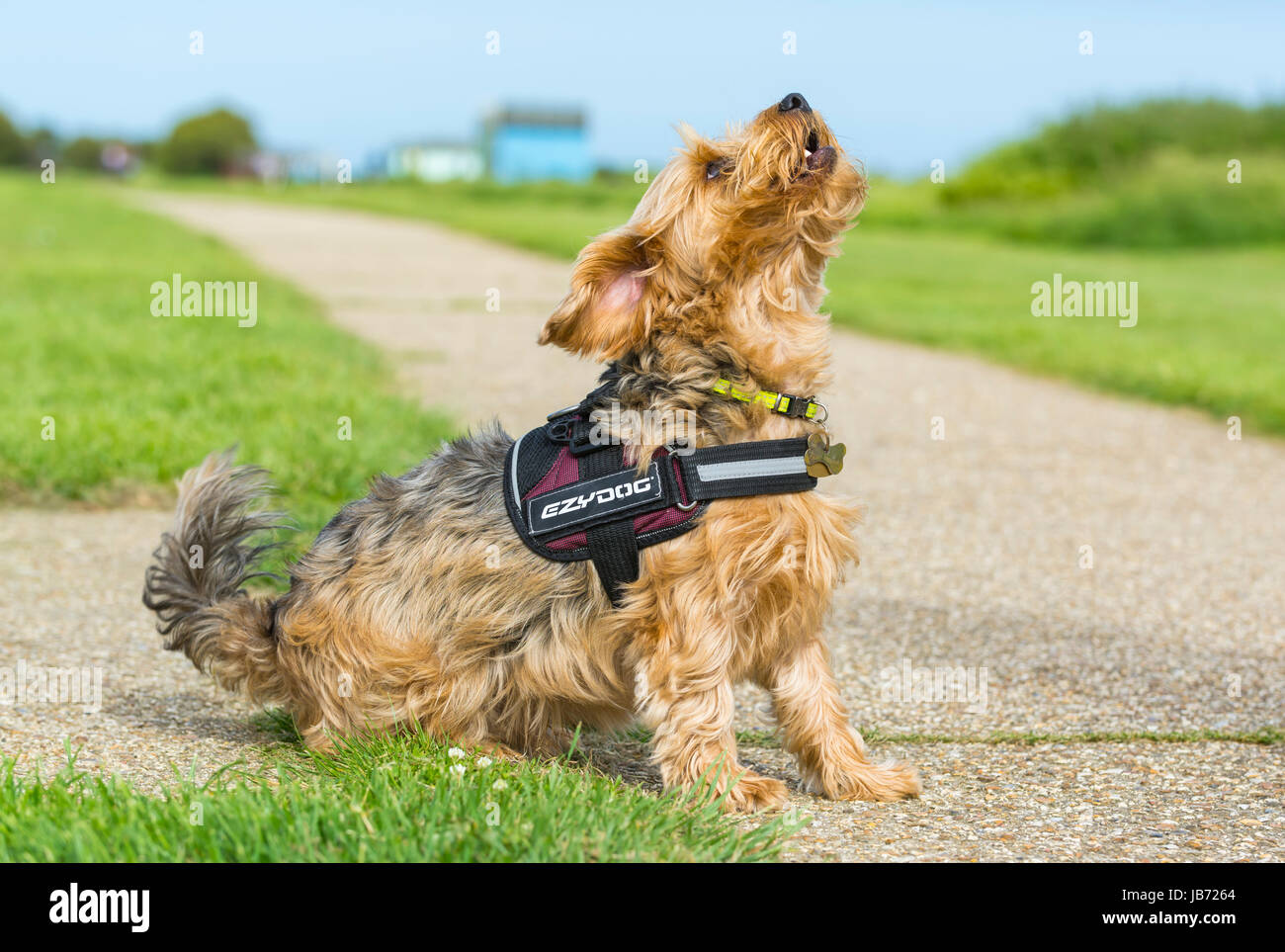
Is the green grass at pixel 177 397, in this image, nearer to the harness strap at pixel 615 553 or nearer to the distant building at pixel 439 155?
the harness strap at pixel 615 553

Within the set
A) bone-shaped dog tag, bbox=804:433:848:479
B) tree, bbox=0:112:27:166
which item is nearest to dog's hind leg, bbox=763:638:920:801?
bone-shaped dog tag, bbox=804:433:848:479

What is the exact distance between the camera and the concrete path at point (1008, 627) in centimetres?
375

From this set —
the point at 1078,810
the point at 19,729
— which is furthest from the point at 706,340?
the point at 19,729

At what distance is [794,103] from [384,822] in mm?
2077

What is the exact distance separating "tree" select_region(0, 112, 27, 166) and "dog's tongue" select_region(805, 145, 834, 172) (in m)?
127

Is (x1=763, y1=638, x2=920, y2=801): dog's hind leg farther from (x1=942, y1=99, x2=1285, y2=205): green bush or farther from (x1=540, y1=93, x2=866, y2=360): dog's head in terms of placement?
(x1=942, y1=99, x2=1285, y2=205): green bush

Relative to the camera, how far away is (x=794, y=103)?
3670mm

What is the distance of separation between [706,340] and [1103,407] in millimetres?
7817

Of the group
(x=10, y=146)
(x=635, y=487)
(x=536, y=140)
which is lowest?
(x=635, y=487)

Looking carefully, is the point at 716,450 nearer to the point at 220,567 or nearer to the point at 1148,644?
the point at 220,567

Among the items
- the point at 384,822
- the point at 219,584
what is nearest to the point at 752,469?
the point at 384,822

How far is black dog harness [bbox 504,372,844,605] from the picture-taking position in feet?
11.9

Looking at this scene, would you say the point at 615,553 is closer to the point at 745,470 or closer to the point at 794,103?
the point at 745,470

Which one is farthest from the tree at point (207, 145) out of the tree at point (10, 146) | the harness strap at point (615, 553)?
the harness strap at point (615, 553)
